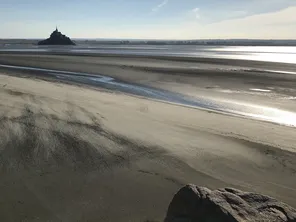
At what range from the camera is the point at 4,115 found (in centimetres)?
948

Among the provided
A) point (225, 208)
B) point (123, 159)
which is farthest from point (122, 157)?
point (225, 208)

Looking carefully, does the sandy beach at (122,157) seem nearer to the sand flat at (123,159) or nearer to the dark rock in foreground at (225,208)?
the sand flat at (123,159)

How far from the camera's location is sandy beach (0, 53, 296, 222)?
5.05m

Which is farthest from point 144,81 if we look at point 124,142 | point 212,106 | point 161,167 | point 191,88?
point 161,167

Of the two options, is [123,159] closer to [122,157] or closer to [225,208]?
[122,157]

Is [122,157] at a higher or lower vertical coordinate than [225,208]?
lower

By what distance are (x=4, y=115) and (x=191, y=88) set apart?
1085cm

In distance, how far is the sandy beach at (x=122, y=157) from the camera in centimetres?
505

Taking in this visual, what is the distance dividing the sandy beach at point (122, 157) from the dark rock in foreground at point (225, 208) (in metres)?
0.78

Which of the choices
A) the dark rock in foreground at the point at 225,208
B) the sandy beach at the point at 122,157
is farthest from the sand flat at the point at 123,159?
the dark rock in foreground at the point at 225,208

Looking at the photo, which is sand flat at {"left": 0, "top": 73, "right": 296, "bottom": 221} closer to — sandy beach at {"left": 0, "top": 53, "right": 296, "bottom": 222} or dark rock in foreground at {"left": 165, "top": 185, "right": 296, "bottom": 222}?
sandy beach at {"left": 0, "top": 53, "right": 296, "bottom": 222}

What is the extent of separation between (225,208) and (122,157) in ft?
11.7

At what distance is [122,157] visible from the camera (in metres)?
6.87

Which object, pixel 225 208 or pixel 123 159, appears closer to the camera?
pixel 225 208
